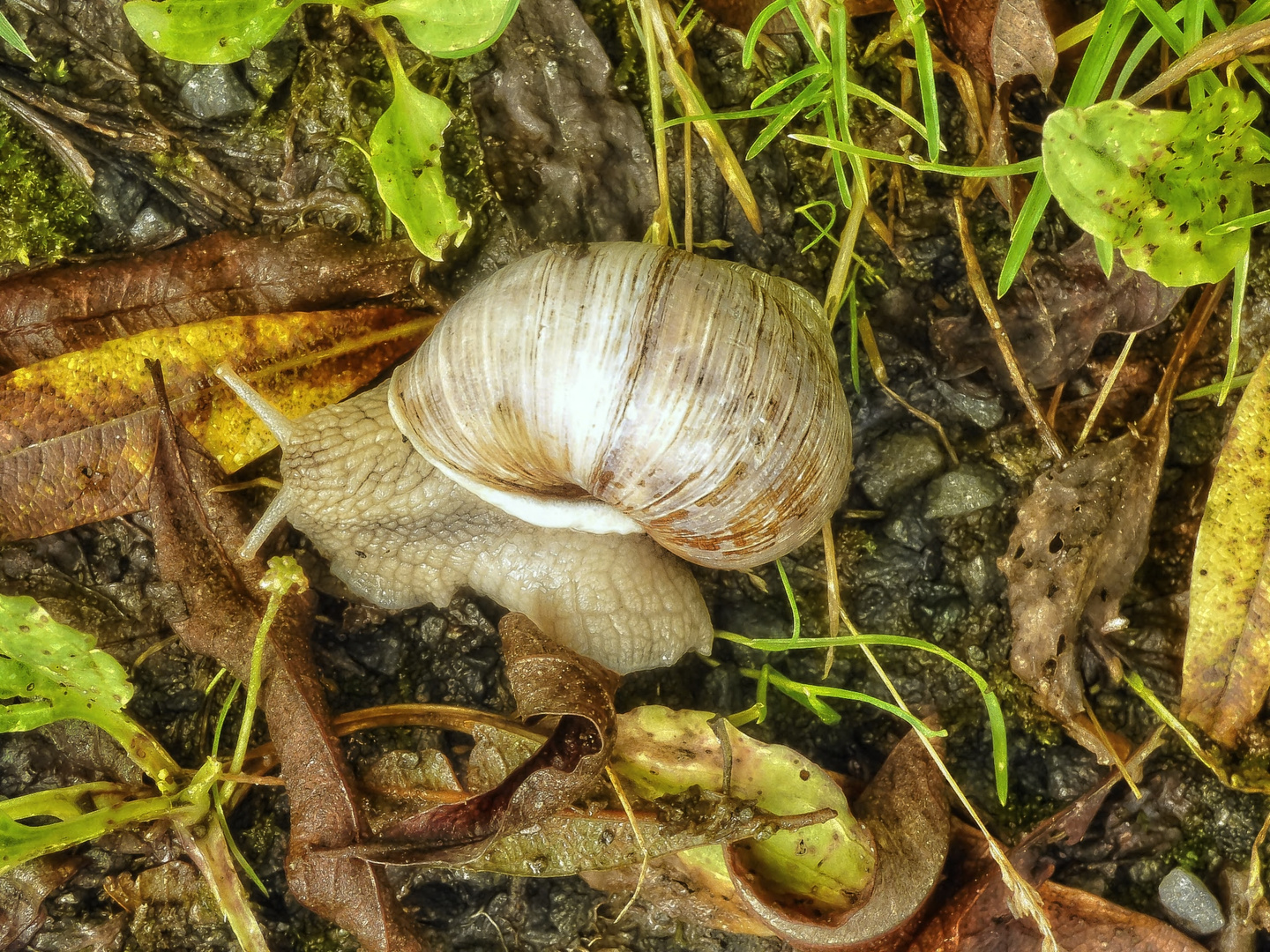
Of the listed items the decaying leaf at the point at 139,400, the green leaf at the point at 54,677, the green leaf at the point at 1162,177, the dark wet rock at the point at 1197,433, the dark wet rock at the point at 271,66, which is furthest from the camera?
the dark wet rock at the point at 1197,433

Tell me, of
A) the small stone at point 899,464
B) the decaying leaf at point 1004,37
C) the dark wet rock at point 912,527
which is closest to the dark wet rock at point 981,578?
the dark wet rock at point 912,527

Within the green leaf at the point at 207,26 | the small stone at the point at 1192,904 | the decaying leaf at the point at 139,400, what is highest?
the green leaf at the point at 207,26

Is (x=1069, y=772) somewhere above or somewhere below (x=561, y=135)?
below

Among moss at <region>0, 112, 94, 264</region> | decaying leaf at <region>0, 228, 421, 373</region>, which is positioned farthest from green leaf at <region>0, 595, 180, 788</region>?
moss at <region>0, 112, 94, 264</region>

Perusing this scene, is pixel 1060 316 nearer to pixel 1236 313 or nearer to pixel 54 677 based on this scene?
pixel 1236 313

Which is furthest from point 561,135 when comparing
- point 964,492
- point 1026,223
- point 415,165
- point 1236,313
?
point 1236,313

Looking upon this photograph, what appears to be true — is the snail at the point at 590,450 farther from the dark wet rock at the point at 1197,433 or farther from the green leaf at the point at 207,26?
the dark wet rock at the point at 1197,433
